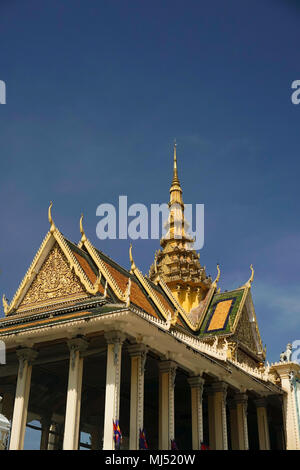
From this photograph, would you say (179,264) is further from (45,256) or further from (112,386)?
(112,386)

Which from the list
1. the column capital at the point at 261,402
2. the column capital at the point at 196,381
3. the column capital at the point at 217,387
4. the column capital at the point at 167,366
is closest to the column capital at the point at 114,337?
the column capital at the point at 167,366

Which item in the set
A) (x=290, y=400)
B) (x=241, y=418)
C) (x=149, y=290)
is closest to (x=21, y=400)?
(x=149, y=290)

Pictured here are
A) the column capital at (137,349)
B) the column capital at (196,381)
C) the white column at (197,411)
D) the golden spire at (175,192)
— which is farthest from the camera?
the golden spire at (175,192)

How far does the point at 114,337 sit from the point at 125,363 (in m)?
4.94

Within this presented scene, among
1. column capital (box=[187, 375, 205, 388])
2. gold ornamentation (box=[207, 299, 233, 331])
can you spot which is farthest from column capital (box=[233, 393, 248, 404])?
gold ornamentation (box=[207, 299, 233, 331])

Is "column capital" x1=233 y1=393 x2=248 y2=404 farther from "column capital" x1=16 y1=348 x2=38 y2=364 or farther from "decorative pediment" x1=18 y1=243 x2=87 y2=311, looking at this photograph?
"column capital" x1=16 y1=348 x2=38 y2=364

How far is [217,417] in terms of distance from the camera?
2464 cm

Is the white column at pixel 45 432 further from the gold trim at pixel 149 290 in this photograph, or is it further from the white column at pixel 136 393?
the white column at pixel 136 393

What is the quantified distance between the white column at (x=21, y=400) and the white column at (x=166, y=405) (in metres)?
4.62

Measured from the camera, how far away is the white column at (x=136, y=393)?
63.0 ft

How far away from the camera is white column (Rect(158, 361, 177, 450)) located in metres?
20.8

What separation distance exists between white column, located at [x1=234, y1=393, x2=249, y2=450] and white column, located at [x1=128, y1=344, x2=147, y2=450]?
27.1 feet
